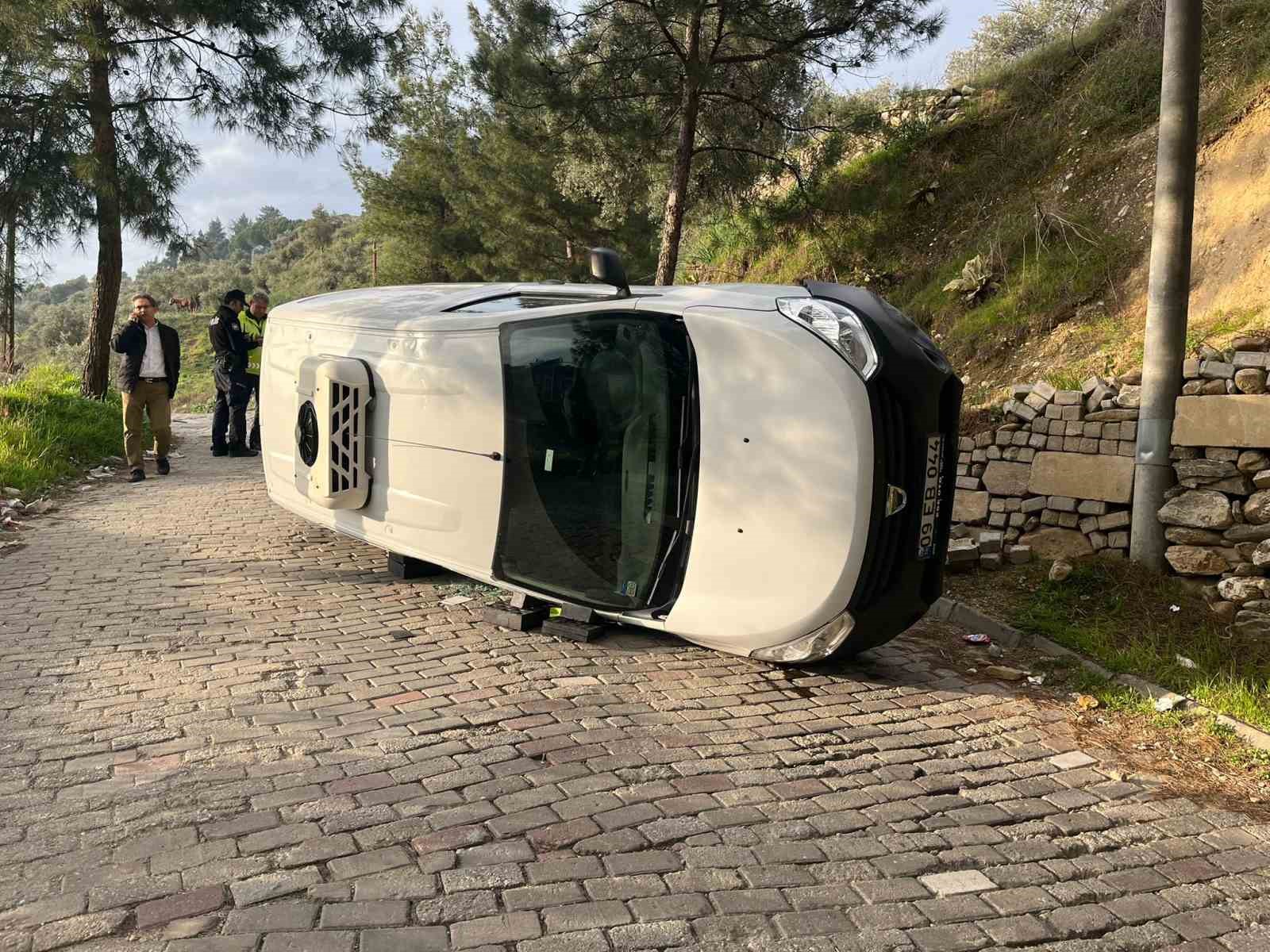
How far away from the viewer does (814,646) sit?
4672 mm

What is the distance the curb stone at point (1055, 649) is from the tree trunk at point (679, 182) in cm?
873

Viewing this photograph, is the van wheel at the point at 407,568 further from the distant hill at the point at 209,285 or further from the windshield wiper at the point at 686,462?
the distant hill at the point at 209,285

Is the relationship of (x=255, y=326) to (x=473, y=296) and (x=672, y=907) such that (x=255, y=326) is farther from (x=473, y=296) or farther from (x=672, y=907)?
(x=672, y=907)

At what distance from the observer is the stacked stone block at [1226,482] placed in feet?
18.8

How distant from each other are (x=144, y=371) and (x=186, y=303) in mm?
59499

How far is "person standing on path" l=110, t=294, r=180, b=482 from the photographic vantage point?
404 inches

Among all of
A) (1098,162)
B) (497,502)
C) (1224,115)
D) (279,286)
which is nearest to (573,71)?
(1098,162)

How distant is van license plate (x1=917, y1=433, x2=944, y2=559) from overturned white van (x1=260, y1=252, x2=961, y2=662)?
15 millimetres

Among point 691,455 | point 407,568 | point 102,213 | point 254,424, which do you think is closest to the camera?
point 691,455

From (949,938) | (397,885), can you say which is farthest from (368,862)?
(949,938)

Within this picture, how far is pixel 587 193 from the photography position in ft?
56.1

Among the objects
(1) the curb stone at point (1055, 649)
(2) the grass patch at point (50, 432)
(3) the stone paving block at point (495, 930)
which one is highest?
(2) the grass patch at point (50, 432)

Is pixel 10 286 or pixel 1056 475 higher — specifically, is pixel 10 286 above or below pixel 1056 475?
above

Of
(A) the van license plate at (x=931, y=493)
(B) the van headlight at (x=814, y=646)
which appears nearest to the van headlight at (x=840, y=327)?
(A) the van license plate at (x=931, y=493)
